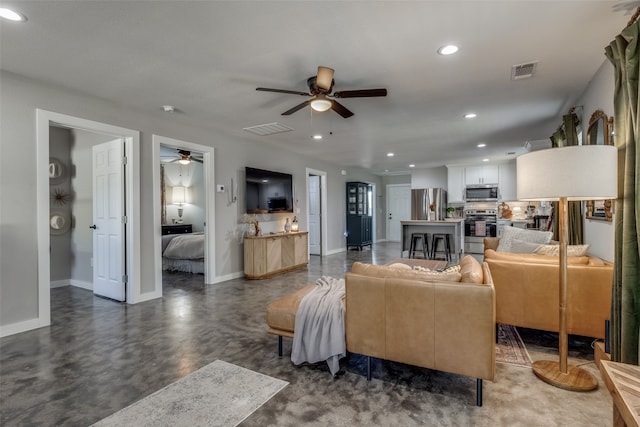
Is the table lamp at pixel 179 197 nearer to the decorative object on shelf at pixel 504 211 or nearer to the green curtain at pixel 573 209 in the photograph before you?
the green curtain at pixel 573 209

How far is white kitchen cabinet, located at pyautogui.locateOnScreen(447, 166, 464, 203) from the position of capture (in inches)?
339

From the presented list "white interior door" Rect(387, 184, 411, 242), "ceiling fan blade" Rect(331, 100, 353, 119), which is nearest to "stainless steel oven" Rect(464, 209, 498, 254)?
"white interior door" Rect(387, 184, 411, 242)

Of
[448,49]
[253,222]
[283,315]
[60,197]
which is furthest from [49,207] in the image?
[448,49]

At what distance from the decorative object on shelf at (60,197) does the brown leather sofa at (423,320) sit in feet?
16.9

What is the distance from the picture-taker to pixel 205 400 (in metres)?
1.90

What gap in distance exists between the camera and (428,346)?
1867 millimetres

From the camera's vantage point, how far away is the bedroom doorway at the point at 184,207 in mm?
4270

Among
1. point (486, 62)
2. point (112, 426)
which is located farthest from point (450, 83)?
point (112, 426)

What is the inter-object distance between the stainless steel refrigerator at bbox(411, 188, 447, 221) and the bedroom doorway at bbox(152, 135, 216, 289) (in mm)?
5778

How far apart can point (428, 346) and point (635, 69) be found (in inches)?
80.8

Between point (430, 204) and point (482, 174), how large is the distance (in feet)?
5.19

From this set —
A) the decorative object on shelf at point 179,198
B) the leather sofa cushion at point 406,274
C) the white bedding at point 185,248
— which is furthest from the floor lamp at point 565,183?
the decorative object on shelf at point 179,198

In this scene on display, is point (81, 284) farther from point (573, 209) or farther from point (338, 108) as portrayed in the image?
point (573, 209)

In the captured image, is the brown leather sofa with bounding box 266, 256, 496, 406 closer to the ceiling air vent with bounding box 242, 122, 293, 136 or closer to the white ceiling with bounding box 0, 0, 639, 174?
the white ceiling with bounding box 0, 0, 639, 174
